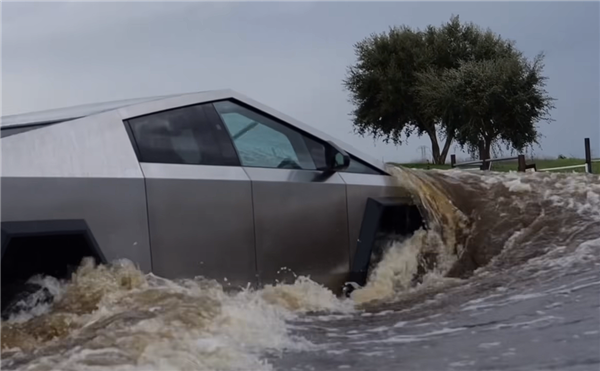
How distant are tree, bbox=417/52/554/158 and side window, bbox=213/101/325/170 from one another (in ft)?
87.8

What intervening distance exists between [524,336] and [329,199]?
64.5 inches

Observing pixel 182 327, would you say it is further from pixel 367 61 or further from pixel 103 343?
pixel 367 61

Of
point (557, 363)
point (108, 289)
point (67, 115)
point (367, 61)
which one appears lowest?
point (557, 363)

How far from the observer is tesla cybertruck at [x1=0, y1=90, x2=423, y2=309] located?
372 centimetres

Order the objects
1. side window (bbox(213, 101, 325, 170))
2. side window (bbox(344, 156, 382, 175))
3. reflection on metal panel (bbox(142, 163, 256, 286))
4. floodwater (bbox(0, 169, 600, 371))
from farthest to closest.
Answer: side window (bbox(344, 156, 382, 175))
side window (bbox(213, 101, 325, 170))
reflection on metal panel (bbox(142, 163, 256, 286))
floodwater (bbox(0, 169, 600, 371))

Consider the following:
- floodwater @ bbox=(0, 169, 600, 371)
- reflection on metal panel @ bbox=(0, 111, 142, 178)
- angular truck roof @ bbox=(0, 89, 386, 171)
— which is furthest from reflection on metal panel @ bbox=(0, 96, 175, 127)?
floodwater @ bbox=(0, 169, 600, 371)

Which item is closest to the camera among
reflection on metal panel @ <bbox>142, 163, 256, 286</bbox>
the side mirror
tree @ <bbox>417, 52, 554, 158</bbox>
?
reflection on metal panel @ <bbox>142, 163, 256, 286</bbox>

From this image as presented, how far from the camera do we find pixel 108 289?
3854 mm

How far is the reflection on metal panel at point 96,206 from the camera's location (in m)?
3.57

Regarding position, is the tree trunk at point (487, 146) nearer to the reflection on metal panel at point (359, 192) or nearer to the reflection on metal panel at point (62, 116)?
the reflection on metal panel at point (359, 192)

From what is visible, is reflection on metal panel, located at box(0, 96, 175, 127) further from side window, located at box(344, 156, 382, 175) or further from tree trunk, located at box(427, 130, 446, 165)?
tree trunk, located at box(427, 130, 446, 165)

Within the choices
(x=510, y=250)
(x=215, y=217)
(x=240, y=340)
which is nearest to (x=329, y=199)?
(x=215, y=217)

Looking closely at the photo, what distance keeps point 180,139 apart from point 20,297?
47.4 inches

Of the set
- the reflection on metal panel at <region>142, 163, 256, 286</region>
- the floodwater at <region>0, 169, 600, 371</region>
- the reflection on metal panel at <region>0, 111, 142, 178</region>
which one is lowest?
the floodwater at <region>0, 169, 600, 371</region>
